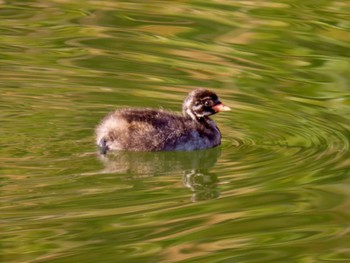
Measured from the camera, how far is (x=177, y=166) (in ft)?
34.2

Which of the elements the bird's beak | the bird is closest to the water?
the bird

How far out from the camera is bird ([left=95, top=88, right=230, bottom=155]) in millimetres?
10836

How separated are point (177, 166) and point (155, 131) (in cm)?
61

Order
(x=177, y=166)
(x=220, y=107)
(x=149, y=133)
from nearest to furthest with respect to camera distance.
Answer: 1. (x=177, y=166)
2. (x=149, y=133)
3. (x=220, y=107)

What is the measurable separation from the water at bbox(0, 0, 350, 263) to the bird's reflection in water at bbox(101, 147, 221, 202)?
2 cm

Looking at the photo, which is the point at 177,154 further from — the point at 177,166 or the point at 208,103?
the point at 208,103

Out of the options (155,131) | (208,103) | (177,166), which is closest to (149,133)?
(155,131)

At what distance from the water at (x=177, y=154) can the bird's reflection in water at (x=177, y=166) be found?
2cm

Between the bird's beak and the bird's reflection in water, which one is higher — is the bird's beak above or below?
above

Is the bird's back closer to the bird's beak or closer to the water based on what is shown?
the water

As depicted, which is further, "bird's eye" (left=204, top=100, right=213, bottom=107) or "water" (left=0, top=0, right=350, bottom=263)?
"bird's eye" (left=204, top=100, right=213, bottom=107)

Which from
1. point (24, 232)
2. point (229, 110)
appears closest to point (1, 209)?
point (24, 232)

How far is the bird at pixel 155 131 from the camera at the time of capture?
427 inches

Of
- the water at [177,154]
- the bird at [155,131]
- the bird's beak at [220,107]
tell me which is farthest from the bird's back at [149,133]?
the bird's beak at [220,107]
